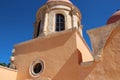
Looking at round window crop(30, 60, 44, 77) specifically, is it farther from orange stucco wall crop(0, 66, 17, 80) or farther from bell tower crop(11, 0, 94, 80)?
orange stucco wall crop(0, 66, 17, 80)

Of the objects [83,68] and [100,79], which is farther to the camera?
[83,68]

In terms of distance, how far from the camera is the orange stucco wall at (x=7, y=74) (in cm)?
1032

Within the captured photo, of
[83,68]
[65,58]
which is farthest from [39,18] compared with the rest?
[83,68]

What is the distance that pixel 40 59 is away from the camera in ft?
34.5

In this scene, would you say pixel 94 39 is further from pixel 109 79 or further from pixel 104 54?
pixel 109 79

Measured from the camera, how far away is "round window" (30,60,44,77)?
1033 cm

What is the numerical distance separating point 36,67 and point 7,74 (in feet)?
5.92

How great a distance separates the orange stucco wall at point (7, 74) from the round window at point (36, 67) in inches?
51.3

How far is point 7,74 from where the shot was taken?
1055cm

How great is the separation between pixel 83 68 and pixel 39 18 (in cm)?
708

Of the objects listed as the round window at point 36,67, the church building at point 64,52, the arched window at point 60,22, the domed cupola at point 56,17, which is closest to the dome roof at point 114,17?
the church building at point 64,52

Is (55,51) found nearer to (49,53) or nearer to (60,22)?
(49,53)

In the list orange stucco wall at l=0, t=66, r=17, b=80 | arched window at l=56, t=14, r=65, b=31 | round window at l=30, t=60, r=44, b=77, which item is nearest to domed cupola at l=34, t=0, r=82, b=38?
arched window at l=56, t=14, r=65, b=31

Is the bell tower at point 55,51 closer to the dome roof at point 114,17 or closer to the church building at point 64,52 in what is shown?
the church building at point 64,52
